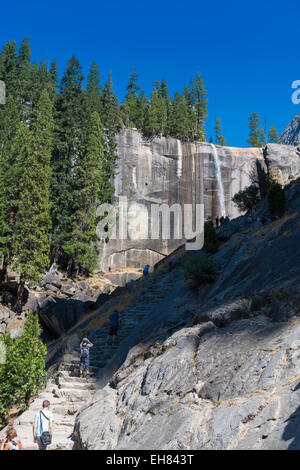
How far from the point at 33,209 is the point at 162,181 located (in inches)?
808

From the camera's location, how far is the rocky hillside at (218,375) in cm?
588

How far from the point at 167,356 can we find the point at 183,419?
8.20 feet

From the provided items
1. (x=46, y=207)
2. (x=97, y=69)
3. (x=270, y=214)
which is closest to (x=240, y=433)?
(x=270, y=214)

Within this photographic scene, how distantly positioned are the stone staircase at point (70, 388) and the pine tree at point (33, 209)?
1295 centimetres

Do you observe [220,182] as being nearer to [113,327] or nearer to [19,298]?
[19,298]

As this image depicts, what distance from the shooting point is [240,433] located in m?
5.68

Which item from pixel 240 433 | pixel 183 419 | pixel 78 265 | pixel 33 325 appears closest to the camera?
pixel 240 433

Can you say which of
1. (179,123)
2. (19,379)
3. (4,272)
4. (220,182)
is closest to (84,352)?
(19,379)

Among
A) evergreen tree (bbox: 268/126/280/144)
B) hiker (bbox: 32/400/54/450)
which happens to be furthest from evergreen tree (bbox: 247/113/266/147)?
hiker (bbox: 32/400/54/450)

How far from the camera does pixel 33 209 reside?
29844 mm

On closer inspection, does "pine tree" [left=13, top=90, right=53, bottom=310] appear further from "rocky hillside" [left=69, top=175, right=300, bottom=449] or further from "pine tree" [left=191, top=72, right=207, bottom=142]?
"pine tree" [left=191, top=72, right=207, bottom=142]

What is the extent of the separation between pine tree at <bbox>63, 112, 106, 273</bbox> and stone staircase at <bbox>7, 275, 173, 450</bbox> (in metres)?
16.3

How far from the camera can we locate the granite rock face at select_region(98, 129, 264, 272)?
43406 millimetres
